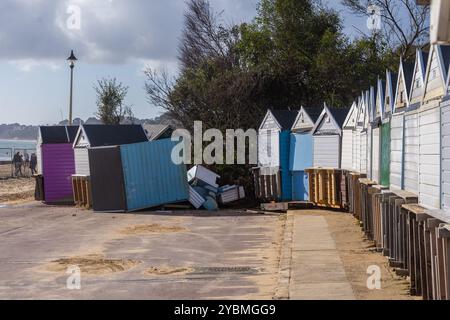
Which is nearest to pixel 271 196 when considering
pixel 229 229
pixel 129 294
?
pixel 229 229

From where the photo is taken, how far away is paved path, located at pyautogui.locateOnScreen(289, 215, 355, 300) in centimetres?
947

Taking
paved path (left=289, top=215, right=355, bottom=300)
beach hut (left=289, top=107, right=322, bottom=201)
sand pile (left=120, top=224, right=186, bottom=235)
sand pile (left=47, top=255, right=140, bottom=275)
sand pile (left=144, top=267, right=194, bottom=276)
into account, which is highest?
beach hut (left=289, top=107, right=322, bottom=201)

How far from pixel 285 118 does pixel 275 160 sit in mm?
1946

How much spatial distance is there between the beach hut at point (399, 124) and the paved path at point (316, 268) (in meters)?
1.77

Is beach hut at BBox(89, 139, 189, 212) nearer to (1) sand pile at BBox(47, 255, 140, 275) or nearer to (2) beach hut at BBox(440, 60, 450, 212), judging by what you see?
(1) sand pile at BBox(47, 255, 140, 275)

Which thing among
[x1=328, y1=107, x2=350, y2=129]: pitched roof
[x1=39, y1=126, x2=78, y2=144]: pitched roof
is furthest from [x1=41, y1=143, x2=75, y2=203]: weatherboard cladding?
[x1=328, y1=107, x2=350, y2=129]: pitched roof

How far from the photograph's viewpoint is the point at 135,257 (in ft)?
44.5

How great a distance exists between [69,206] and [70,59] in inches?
253

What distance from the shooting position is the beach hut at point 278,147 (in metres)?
25.1

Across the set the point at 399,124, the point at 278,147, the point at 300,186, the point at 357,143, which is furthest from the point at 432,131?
the point at 278,147

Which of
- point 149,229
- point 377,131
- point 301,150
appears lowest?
point 149,229

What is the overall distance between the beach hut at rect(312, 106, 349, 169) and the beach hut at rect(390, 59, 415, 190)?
29.2 ft

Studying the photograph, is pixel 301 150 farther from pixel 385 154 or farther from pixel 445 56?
pixel 445 56

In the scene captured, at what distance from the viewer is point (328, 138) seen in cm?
2236
